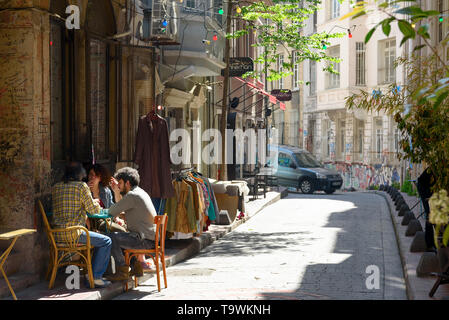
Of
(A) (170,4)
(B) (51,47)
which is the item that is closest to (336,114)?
(A) (170,4)

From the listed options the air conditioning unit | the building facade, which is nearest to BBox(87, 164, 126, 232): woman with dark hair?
the air conditioning unit

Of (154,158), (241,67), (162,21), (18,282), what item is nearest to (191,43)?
(162,21)

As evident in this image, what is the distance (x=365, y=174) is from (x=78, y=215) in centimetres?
2903

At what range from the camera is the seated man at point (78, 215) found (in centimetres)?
855

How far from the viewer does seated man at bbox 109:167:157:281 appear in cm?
898

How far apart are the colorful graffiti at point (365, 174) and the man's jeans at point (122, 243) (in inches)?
1020

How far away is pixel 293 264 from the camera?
1096 cm

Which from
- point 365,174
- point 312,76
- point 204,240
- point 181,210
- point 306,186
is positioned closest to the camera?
point 181,210

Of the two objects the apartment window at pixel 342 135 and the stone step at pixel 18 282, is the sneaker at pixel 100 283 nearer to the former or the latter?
the stone step at pixel 18 282

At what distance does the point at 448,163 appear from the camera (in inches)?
303

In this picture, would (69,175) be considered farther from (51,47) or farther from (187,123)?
(187,123)

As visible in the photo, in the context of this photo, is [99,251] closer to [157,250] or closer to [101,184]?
[157,250]

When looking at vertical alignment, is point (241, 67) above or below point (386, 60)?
below
